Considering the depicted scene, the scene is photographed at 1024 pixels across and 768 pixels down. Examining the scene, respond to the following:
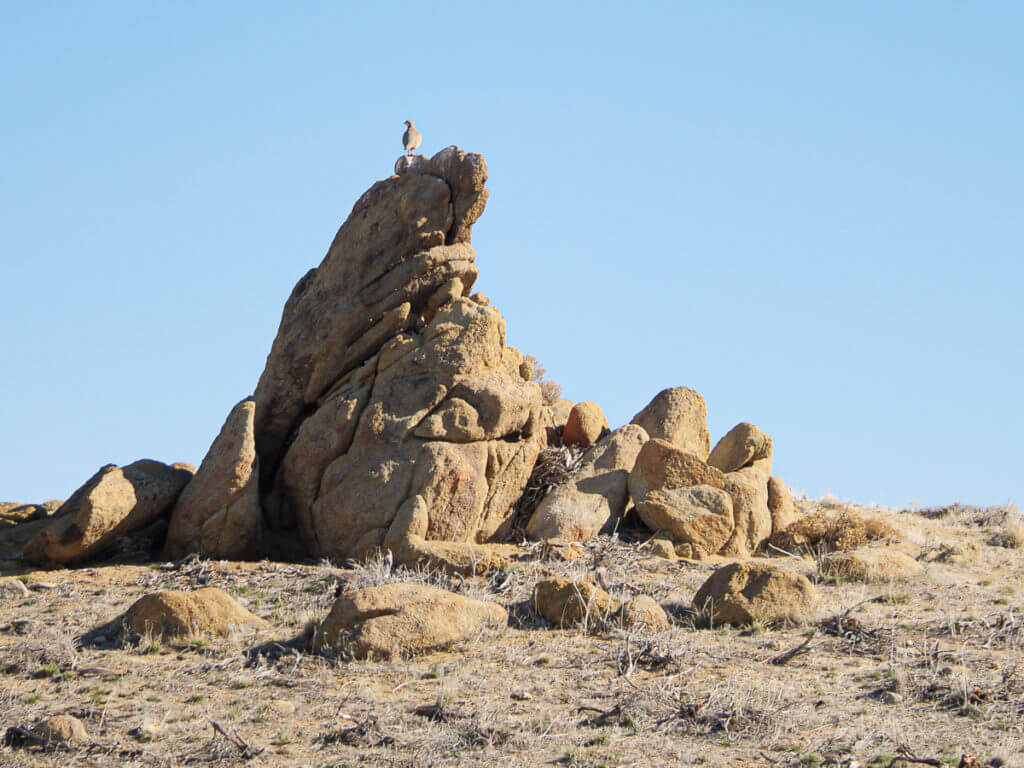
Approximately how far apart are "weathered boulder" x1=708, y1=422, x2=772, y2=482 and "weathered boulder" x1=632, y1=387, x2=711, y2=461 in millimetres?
383

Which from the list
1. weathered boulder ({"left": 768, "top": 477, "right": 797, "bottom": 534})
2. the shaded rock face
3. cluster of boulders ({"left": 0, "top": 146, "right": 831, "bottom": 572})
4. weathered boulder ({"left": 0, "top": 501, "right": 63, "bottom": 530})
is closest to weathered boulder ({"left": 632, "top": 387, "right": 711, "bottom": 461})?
cluster of boulders ({"left": 0, "top": 146, "right": 831, "bottom": 572})

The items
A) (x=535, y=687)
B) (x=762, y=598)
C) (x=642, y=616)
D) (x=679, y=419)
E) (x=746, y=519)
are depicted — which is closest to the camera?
(x=535, y=687)

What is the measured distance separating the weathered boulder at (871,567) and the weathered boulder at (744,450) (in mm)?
3814

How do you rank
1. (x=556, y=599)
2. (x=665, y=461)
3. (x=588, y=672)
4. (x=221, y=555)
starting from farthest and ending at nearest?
(x=665, y=461) → (x=221, y=555) → (x=556, y=599) → (x=588, y=672)

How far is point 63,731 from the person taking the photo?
1090 cm

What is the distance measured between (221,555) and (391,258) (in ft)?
18.0

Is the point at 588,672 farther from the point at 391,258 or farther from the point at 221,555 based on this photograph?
Answer: the point at 391,258

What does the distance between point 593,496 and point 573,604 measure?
214 inches

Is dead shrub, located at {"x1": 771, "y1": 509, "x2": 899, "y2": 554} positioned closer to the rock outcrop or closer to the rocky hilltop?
the rocky hilltop

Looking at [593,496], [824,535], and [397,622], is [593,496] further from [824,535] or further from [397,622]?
[397,622]

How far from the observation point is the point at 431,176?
20.4 metres

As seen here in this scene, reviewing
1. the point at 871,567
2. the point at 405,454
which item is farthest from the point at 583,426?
the point at 871,567

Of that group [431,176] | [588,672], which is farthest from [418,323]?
[588,672]

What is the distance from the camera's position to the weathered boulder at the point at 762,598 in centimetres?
1445
